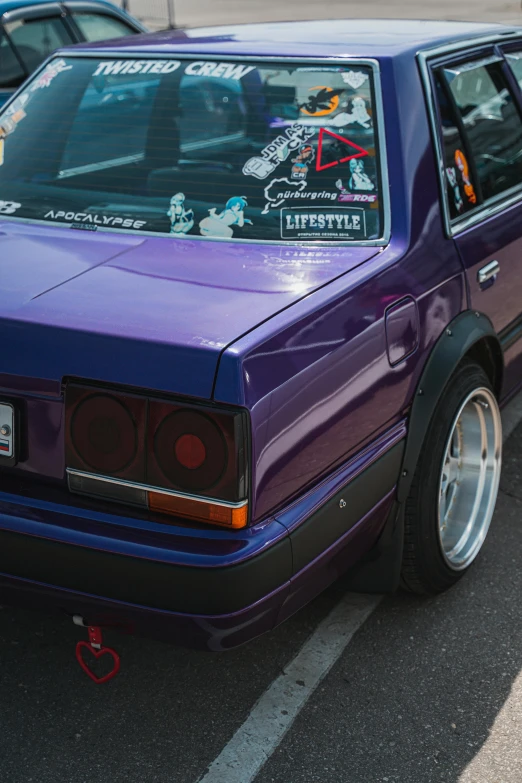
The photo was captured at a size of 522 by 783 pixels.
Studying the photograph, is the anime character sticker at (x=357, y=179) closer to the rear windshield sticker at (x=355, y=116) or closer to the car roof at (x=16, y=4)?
the rear windshield sticker at (x=355, y=116)

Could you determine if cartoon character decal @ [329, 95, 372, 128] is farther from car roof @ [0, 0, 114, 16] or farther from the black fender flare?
car roof @ [0, 0, 114, 16]

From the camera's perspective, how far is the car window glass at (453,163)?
9.66ft

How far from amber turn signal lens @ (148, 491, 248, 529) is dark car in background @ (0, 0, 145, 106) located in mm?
5408

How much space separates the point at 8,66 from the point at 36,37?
0.46 meters

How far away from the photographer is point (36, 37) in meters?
7.23

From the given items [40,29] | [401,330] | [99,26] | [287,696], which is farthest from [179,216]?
[99,26]

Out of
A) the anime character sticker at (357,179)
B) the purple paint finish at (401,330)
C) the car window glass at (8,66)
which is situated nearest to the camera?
the purple paint finish at (401,330)

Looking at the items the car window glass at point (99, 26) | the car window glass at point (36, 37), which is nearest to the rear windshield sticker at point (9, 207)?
the car window glass at point (36, 37)

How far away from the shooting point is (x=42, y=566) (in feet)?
7.04

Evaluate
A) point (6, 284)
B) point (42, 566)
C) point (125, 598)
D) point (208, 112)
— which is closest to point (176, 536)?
point (125, 598)

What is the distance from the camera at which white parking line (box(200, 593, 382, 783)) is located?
7.75ft

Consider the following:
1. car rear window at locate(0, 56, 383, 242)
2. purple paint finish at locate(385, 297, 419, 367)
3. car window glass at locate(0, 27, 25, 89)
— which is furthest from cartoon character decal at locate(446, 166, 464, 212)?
car window glass at locate(0, 27, 25, 89)

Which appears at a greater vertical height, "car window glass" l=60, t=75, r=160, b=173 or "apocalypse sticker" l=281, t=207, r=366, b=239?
"car window glass" l=60, t=75, r=160, b=173

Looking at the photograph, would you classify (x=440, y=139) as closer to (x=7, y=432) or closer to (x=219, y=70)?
(x=219, y=70)
